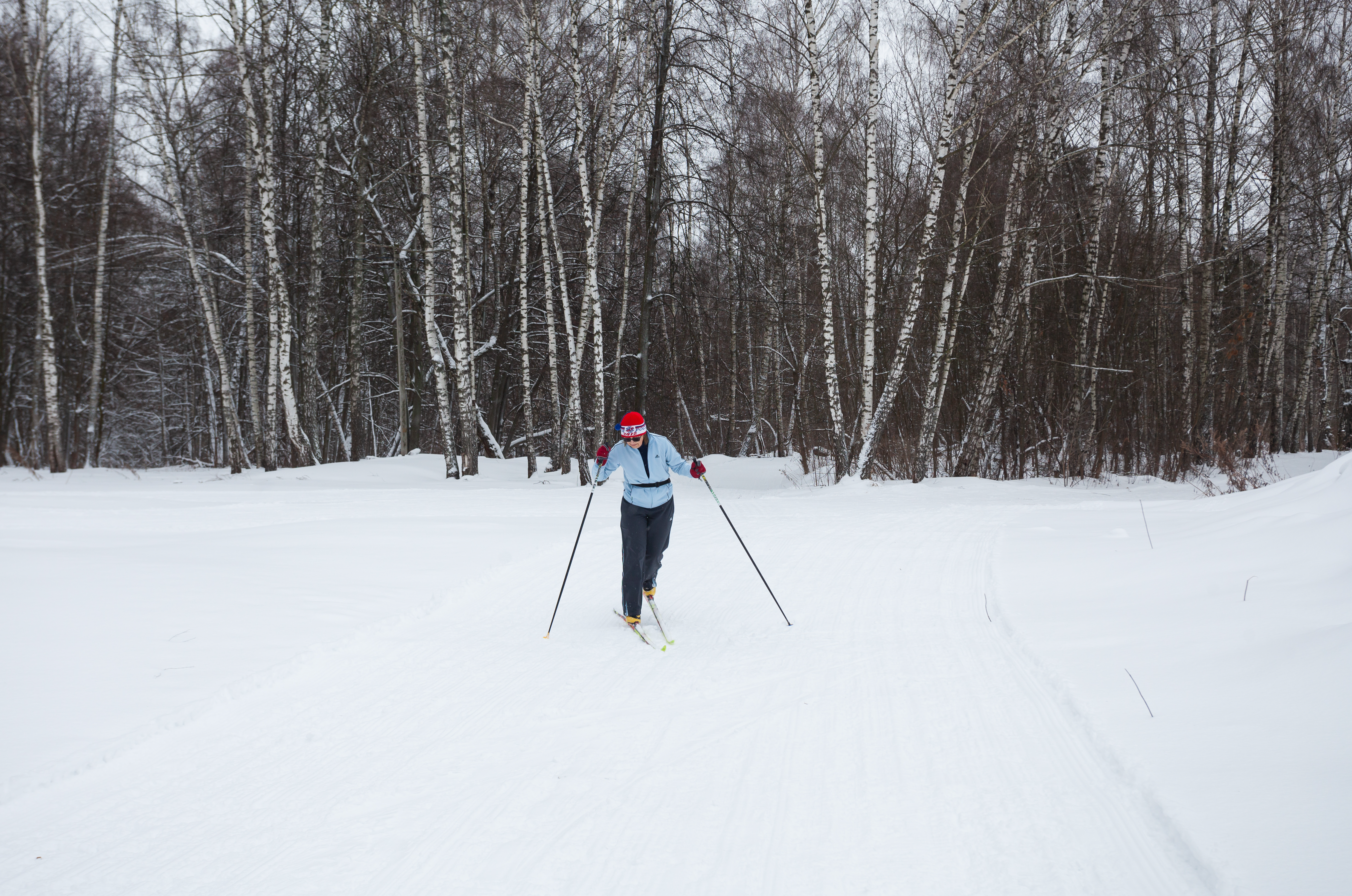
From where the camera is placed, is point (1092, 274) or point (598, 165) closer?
point (1092, 274)

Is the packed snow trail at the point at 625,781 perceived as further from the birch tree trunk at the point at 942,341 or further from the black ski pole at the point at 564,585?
the birch tree trunk at the point at 942,341

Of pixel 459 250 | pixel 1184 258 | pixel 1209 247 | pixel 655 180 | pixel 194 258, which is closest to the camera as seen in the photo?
pixel 655 180

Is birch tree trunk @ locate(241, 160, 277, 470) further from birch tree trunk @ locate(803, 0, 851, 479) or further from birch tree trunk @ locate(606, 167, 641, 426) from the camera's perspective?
birch tree trunk @ locate(803, 0, 851, 479)

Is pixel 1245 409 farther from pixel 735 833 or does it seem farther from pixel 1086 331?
pixel 735 833

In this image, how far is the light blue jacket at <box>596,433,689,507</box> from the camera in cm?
685

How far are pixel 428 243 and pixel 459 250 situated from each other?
0.87 m

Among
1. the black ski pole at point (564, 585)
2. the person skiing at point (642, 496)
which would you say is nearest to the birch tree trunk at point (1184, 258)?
the person skiing at point (642, 496)

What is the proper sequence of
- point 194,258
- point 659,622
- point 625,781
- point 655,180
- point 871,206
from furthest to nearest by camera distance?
point 194,258 → point 655,180 → point 871,206 → point 659,622 → point 625,781

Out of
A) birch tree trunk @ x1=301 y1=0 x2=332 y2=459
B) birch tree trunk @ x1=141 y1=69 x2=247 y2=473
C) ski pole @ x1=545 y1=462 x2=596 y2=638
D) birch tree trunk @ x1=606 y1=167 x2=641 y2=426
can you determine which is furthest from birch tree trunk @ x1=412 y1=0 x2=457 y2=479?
ski pole @ x1=545 y1=462 x2=596 y2=638

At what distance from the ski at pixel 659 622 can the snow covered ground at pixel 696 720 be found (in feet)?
0.38

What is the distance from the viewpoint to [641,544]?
6809mm

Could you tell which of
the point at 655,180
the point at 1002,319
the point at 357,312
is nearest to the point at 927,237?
the point at 1002,319

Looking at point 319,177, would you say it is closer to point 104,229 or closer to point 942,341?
point 104,229

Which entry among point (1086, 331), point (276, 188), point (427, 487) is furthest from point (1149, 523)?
point (276, 188)
